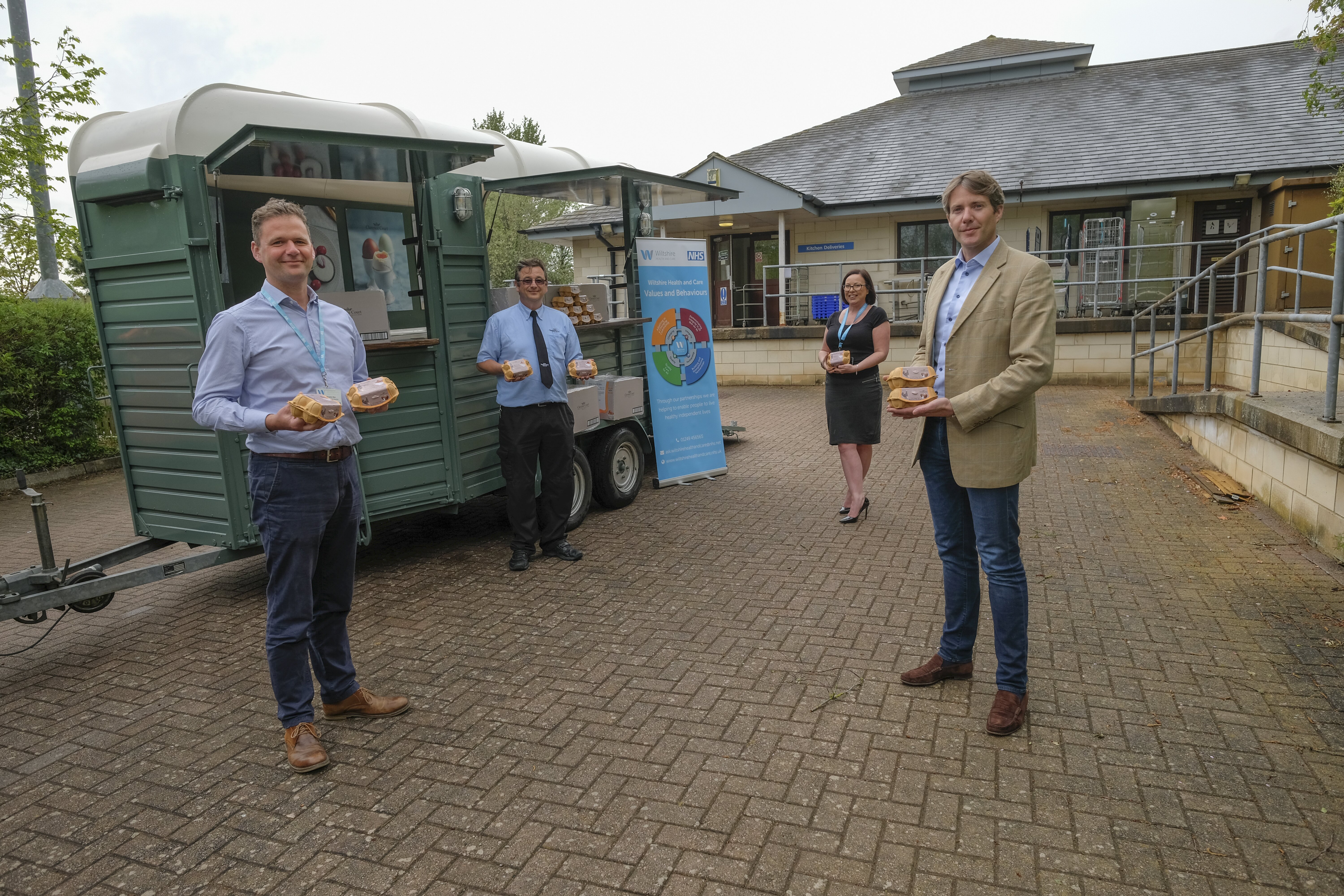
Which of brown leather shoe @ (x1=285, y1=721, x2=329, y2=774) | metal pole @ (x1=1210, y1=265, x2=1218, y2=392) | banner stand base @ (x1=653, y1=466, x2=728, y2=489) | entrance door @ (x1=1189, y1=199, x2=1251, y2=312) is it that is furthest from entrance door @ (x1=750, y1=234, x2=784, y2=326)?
brown leather shoe @ (x1=285, y1=721, x2=329, y2=774)

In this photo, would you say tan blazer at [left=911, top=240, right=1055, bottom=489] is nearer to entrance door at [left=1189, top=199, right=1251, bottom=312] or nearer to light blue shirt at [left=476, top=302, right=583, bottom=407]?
light blue shirt at [left=476, top=302, right=583, bottom=407]

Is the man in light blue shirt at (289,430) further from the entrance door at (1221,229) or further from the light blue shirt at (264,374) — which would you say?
the entrance door at (1221,229)

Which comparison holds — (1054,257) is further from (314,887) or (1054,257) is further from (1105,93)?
(314,887)

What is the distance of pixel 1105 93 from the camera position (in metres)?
20.5

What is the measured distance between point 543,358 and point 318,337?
2488 millimetres

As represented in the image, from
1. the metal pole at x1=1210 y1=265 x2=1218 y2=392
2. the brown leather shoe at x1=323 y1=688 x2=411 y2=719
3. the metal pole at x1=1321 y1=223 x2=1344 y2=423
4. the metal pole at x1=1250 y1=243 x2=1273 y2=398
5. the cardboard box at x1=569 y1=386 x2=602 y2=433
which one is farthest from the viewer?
the metal pole at x1=1210 y1=265 x2=1218 y2=392

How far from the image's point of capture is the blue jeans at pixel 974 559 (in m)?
3.37

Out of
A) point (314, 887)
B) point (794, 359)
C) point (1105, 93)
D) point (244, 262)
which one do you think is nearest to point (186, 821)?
point (314, 887)

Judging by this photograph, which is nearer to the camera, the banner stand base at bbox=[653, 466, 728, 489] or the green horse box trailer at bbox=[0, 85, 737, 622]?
the green horse box trailer at bbox=[0, 85, 737, 622]

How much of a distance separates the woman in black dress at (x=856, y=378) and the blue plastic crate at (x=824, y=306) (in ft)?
35.4

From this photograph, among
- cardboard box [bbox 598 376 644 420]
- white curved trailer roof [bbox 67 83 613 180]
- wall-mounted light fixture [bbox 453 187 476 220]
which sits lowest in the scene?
cardboard box [bbox 598 376 644 420]

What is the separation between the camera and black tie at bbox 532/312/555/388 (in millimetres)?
5781

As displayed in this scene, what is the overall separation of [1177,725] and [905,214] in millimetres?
16868

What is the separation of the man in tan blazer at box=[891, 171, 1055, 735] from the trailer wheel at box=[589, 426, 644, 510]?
13.2ft
